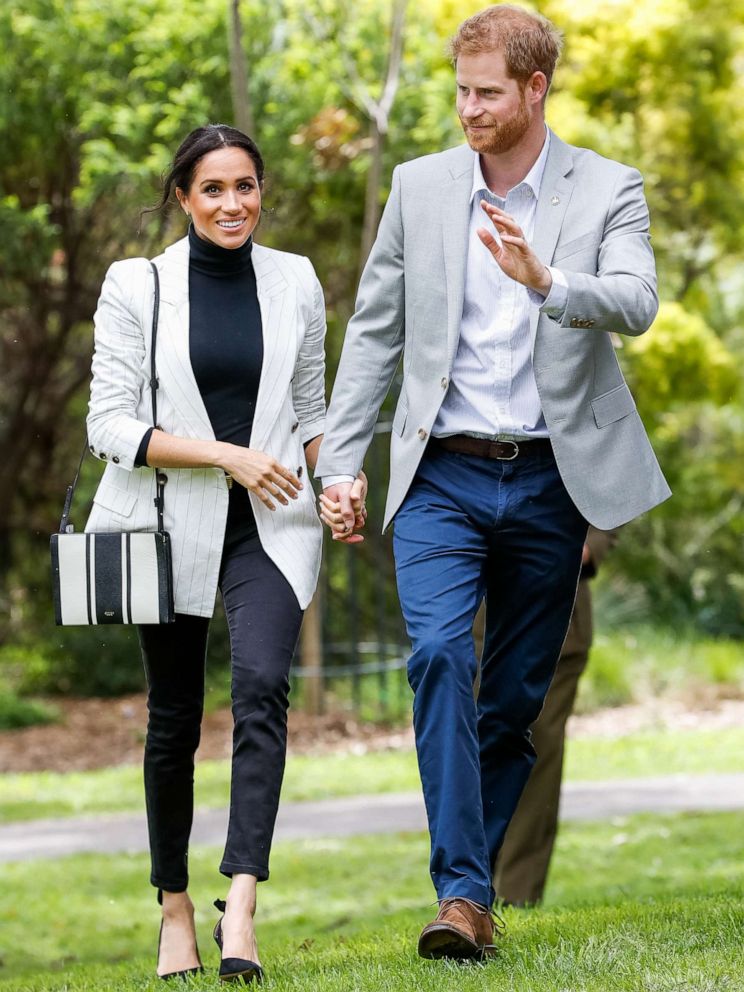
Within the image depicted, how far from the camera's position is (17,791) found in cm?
1082

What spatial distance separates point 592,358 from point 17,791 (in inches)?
303

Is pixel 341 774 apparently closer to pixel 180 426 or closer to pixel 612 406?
pixel 180 426

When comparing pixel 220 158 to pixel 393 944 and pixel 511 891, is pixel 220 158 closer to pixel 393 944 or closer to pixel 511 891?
pixel 393 944

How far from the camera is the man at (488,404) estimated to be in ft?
13.1

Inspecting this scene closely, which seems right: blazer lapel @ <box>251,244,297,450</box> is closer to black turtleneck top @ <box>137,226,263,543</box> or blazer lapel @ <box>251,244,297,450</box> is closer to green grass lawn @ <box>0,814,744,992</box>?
black turtleneck top @ <box>137,226,263,543</box>

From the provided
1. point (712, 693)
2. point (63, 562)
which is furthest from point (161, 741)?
point (712, 693)

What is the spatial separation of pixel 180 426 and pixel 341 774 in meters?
6.66

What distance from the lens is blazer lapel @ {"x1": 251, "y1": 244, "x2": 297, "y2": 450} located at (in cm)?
432

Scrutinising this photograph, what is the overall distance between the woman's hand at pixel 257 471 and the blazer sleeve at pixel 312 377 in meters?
0.35

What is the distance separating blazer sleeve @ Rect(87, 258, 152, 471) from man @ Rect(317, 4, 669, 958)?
53 cm

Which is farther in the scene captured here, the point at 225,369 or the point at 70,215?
the point at 70,215

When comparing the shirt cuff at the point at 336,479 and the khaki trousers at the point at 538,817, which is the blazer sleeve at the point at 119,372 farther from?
the khaki trousers at the point at 538,817

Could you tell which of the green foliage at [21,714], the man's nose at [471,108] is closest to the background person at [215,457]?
the man's nose at [471,108]

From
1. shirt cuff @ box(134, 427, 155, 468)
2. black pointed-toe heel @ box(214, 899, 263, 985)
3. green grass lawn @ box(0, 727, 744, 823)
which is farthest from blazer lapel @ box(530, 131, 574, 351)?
green grass lawn @ box(0, 727, 744, 823)
